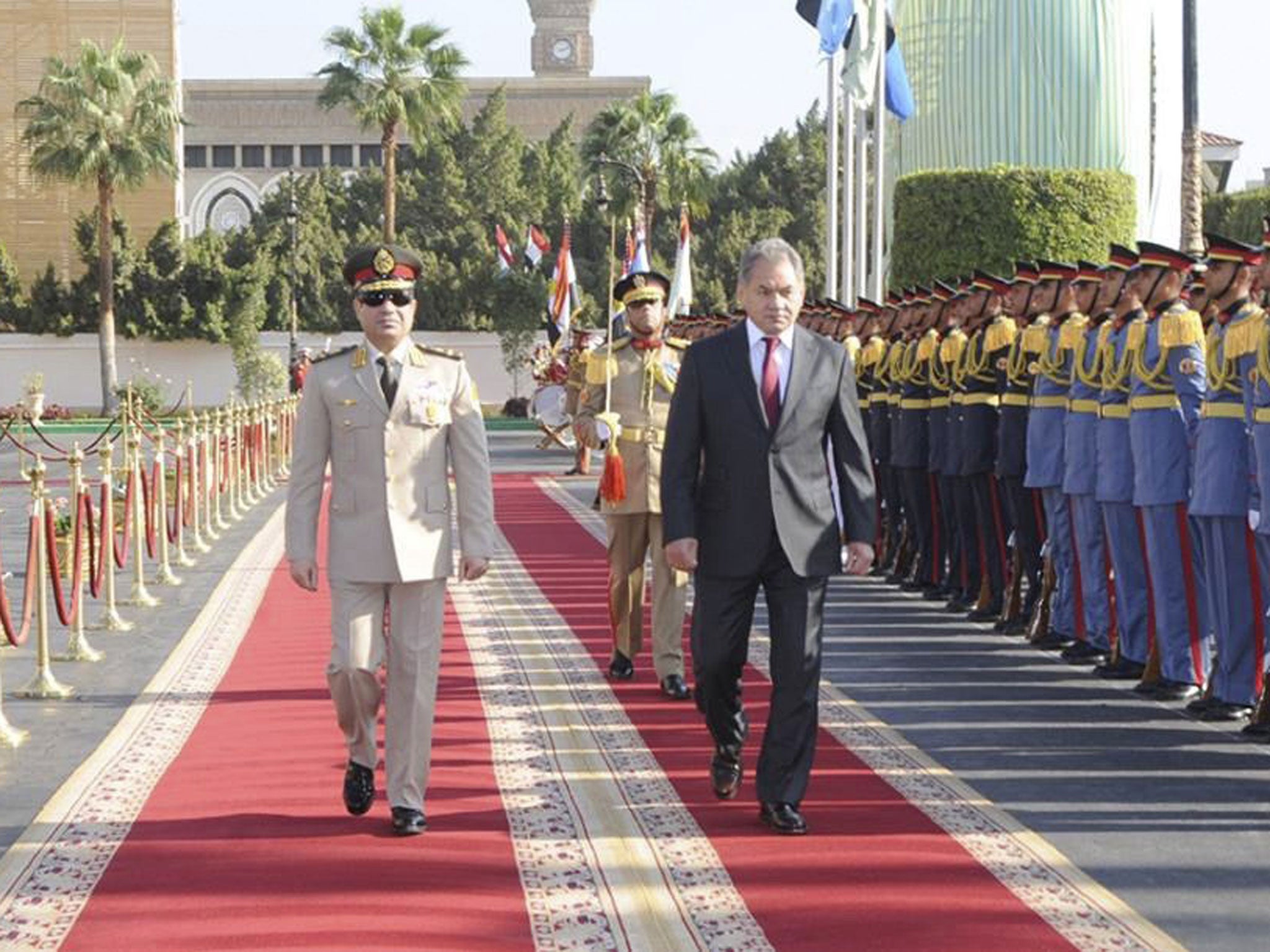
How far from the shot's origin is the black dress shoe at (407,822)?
7.69m

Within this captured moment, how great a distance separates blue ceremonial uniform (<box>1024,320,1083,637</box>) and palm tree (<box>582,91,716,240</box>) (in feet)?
171

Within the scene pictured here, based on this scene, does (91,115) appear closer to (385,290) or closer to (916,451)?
(916,451)

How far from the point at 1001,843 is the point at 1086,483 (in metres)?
4.75

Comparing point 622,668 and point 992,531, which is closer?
point 622,668

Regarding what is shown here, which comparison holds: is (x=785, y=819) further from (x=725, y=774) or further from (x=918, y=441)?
(x=918, y=441)

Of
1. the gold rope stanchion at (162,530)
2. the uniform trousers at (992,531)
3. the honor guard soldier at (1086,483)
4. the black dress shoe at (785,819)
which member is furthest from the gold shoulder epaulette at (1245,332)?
the gold rope stanchion at (162,530)

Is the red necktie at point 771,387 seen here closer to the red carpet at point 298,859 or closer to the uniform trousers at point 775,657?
the uniform trousers at point 775,657

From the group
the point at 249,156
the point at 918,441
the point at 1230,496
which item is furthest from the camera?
the point at 249,156

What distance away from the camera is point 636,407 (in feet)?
37.9

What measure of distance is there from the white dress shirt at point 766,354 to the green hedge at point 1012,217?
30.7 m

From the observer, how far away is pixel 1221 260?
9.97 m

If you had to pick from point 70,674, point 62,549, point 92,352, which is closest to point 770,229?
point 92,352

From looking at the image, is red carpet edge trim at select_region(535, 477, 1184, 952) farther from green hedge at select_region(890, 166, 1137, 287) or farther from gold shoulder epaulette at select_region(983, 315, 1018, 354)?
green hedge at select_region(890, 166, 1137, 287)

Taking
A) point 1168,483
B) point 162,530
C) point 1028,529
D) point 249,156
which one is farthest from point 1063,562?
point 249,156
